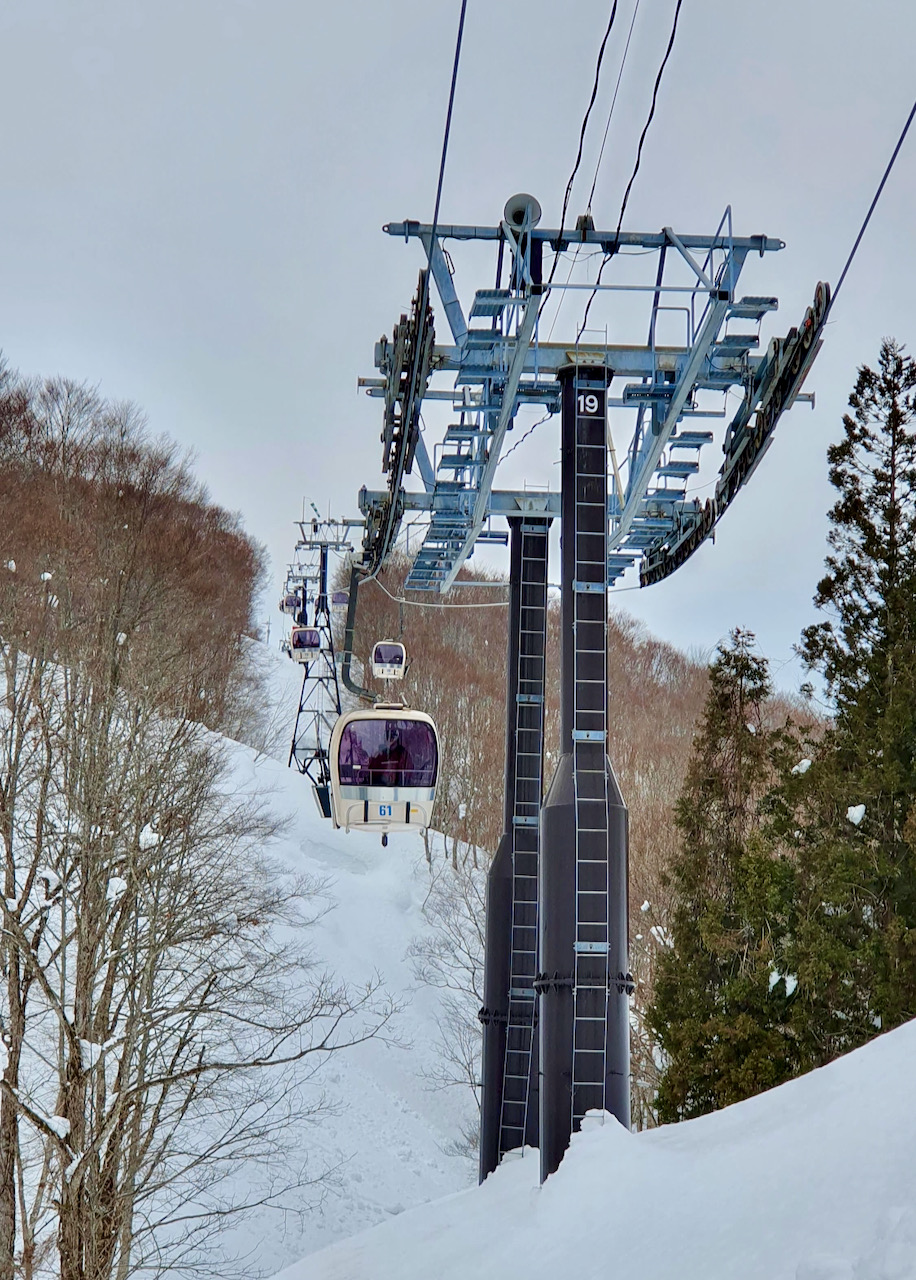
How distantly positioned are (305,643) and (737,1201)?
16.5 metres

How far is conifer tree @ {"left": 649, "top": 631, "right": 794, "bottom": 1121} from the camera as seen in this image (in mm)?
16516

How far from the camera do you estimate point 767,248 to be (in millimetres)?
9875

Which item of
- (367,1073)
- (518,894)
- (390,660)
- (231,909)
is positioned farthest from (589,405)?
(367,1073)

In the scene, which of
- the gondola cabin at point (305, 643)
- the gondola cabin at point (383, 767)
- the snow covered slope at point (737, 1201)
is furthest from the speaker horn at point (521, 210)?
the gondola cabin at point (305, 643)

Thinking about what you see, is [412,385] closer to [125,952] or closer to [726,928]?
[125,952]

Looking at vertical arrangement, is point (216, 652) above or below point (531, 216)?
above

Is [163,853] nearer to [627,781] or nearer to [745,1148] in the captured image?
[745,1148]

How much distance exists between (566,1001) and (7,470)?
36.0 metres

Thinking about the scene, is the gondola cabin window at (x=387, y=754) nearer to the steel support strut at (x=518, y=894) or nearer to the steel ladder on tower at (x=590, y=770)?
the steel support strut at (x=518, y=894)

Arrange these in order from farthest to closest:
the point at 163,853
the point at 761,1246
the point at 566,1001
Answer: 1. the point at 163,853
2. the point at 566,1001
3. the point at 761,1246

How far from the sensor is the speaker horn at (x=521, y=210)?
930 cm

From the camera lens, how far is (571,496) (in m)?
10.1

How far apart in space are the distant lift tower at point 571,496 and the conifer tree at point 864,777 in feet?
16.9

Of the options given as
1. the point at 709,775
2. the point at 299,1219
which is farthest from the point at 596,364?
the point at 299,1219
